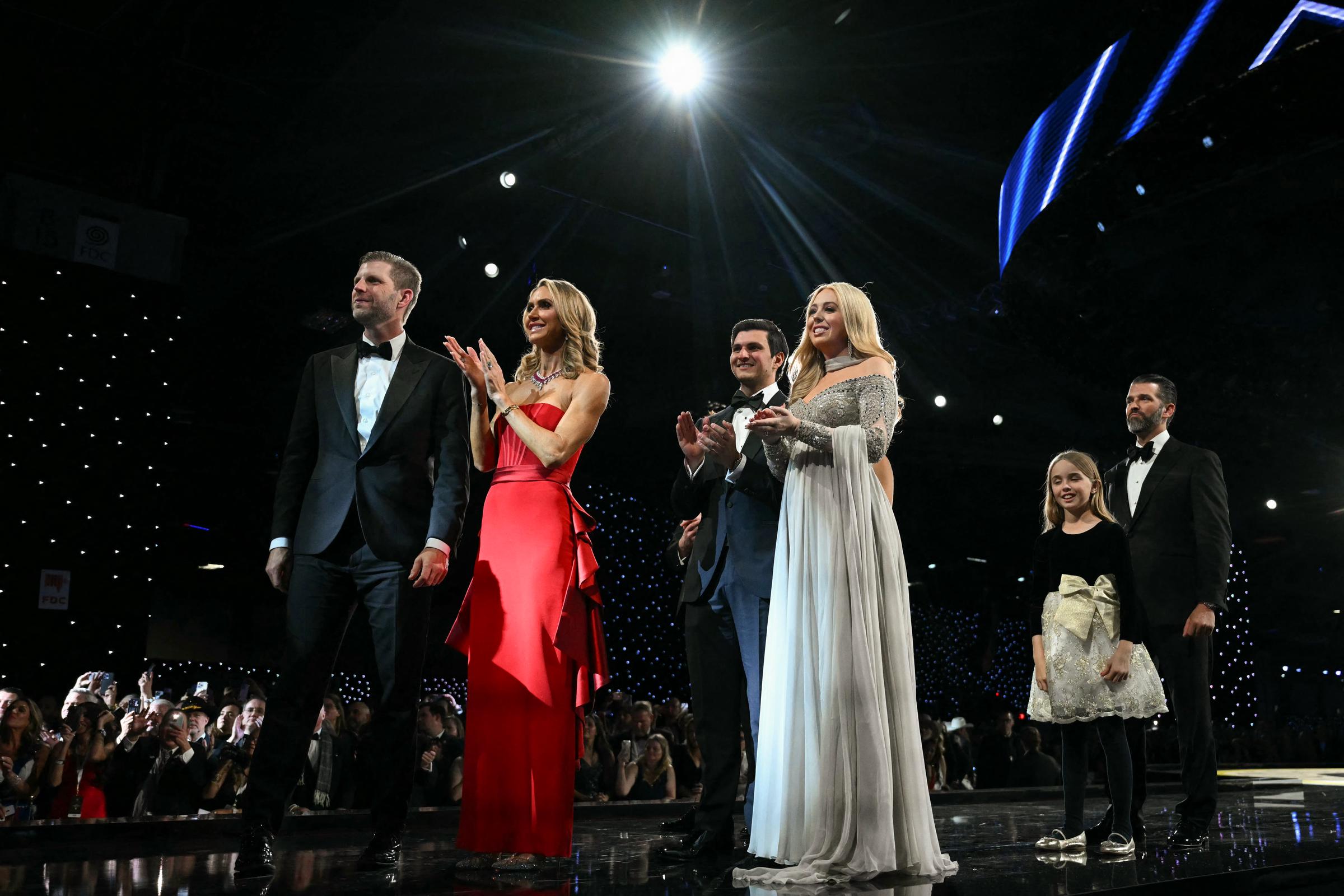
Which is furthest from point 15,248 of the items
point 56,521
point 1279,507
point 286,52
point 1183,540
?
point 1279,507

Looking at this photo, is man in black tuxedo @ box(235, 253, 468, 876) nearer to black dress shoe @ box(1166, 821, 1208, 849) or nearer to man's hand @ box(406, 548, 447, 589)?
man's hand @ box(406, 548, 447, 589)

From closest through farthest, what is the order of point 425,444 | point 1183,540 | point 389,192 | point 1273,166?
point 425,444
point 1183,540
point 1273,166
point 389,192

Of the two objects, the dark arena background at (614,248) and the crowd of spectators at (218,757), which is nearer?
the crowd of spectators at (218,757)

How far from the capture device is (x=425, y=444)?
2746 mm

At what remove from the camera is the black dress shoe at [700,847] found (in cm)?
292

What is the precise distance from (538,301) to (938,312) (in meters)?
7.77

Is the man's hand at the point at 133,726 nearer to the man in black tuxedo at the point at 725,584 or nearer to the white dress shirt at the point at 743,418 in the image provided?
the man in black tuxedo at the point at 725,584

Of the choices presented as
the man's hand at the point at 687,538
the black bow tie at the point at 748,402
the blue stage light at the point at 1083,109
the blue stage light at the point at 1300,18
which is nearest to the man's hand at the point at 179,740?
the man's hand at the point at 687,538

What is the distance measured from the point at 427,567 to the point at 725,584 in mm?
911

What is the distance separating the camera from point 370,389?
277cm

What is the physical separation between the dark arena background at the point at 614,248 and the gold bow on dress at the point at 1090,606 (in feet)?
2.23

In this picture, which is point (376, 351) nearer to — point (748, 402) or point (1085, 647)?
point (748, 402)

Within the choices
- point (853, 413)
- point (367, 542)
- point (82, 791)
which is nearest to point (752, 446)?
point (853, 413)

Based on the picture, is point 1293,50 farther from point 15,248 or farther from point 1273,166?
point 15,248
